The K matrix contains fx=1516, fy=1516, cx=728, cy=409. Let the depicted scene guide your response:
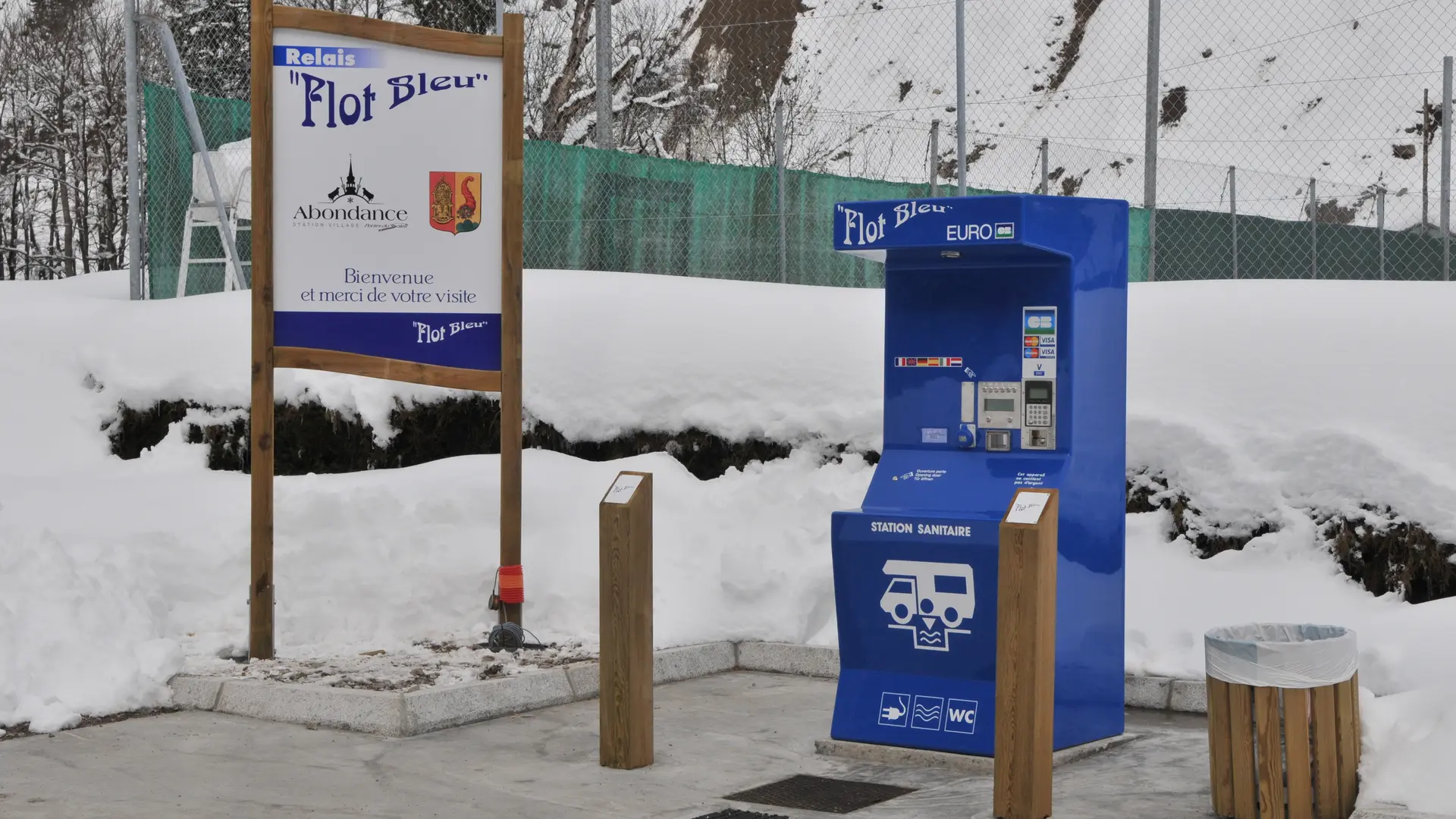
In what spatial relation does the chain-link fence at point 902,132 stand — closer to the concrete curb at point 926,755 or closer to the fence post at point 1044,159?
the fence post at point 1044,159

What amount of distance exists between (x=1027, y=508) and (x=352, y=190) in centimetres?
425

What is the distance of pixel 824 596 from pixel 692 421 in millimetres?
1854

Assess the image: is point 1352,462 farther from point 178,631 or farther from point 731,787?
point 178,631

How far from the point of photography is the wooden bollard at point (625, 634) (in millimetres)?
6066

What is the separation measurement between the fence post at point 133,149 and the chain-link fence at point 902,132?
357 mm

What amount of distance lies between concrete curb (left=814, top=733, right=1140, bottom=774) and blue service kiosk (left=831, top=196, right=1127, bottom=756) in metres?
0.04

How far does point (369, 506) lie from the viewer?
28.8 feet

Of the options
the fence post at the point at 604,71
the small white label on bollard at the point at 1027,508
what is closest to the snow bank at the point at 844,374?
the fence post at the point at 604,71

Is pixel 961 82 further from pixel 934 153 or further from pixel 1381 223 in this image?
pixel 1381 223

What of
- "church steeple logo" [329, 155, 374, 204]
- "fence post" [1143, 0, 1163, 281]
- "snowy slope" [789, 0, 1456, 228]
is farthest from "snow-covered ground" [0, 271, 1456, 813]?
"snowy slope" [789, 0, 1456, 228]

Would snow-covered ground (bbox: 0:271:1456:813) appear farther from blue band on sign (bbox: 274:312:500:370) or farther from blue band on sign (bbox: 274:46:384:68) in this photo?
blue band on sign (bbox: 274:46:384:68)

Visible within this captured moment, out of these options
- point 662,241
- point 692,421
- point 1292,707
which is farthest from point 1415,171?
point 1292,707

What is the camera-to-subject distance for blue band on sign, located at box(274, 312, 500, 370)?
26.0ft

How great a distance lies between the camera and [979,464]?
6.40m
